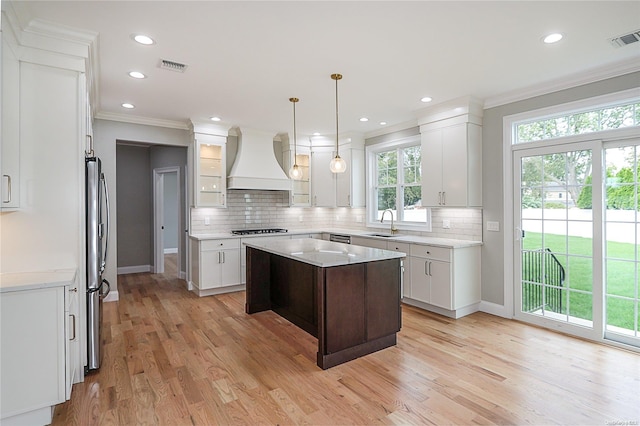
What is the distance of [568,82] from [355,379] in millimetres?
3627

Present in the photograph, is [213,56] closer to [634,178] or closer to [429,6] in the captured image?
[429,6]

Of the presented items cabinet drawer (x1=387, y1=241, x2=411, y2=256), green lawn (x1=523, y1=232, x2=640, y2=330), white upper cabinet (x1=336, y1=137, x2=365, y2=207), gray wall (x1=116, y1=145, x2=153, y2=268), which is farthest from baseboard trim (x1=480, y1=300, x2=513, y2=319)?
gray wall (x1=116, y1=145, x2=153, y2=268)

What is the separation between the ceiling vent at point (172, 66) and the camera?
3225mm

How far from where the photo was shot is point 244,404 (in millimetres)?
2443

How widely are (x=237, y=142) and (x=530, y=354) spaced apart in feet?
16.6

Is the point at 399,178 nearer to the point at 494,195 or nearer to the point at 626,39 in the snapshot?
the point at 494,195

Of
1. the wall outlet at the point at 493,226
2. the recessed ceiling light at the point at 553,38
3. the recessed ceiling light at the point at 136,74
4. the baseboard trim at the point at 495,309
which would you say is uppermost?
the recessed ceiling light at the point at 136,74

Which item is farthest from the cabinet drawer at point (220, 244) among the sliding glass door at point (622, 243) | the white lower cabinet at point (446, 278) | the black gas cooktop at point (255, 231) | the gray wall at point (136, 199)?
the sliding glass door at point (622, 243)

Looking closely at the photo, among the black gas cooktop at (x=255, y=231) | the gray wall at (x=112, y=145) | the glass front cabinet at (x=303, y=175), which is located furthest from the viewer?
the glass front cabinet at (x=303, y=175)

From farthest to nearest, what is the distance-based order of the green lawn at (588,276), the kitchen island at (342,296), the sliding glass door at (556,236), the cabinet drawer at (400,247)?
Answer: the cabinet drawer at (400,247)
the sliding glass door at (556,236)
the green lawn at (588,276)
the kitchen island at (342,296)

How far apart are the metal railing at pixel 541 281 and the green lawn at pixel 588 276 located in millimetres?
39

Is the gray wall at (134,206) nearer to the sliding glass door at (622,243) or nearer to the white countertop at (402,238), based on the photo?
the white countertop at (402,238)

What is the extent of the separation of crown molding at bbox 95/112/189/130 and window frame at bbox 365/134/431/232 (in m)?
3.18

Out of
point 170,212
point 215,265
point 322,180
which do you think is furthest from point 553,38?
point 170,212
